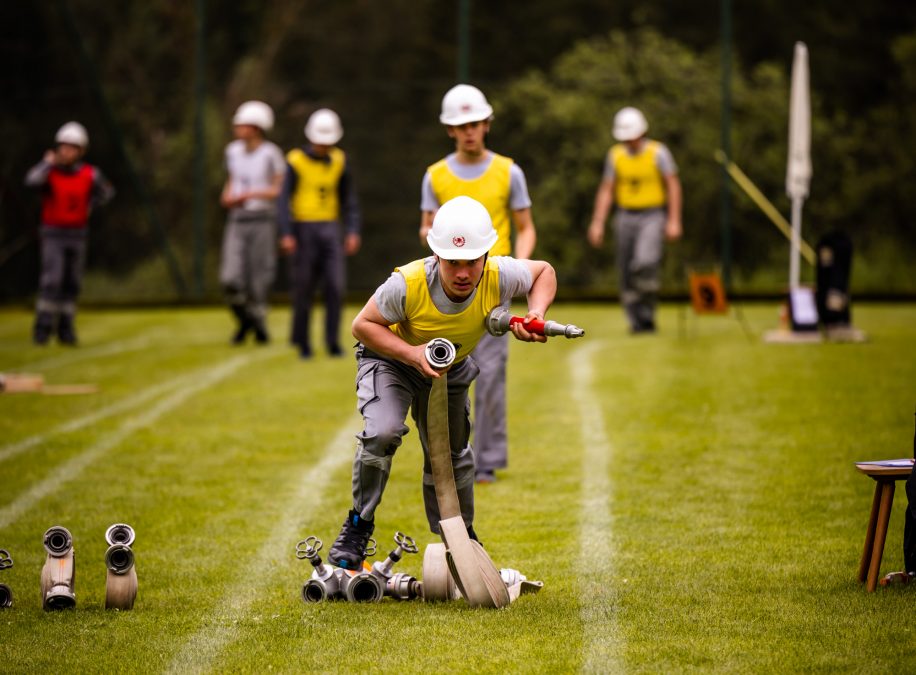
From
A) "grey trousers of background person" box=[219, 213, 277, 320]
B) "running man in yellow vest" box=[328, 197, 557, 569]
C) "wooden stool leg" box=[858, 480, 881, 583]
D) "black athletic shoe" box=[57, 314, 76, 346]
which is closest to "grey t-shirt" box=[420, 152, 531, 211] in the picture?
"running man in yellow vest" box=[328, 197, 557, 569]

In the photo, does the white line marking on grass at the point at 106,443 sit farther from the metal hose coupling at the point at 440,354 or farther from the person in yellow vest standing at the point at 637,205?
the person in yellow vest standing at the point at 637,205

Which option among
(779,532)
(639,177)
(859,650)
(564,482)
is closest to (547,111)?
(639,177)

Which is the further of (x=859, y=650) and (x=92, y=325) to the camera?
(x=92, y=325)

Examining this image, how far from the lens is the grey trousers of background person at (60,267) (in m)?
17.3

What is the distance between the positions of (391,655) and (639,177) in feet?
39.8

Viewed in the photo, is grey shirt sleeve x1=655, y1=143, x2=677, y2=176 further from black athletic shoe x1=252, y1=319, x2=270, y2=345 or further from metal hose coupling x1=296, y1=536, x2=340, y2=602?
metal hose coupling x1=296, y1=536, x2=340, y2=602

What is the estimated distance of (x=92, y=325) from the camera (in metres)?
20.4

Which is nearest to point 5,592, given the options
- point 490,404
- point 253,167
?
point 490,404

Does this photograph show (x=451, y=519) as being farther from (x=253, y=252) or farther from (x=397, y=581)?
(x=253, y=252)

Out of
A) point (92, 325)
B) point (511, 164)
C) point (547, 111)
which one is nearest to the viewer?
point (511, 164)

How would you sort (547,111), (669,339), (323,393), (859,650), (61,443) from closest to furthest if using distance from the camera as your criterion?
1. (859,650)
2. (61,443)
3. (323,393)
4. (669,339)
5. (547,111)

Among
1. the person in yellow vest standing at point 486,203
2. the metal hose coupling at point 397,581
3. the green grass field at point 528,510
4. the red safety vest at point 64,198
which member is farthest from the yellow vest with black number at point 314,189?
the metal hose coupling at point 397,581

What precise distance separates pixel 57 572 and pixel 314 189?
31.2 feet

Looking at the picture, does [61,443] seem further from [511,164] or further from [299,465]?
[511,164]
